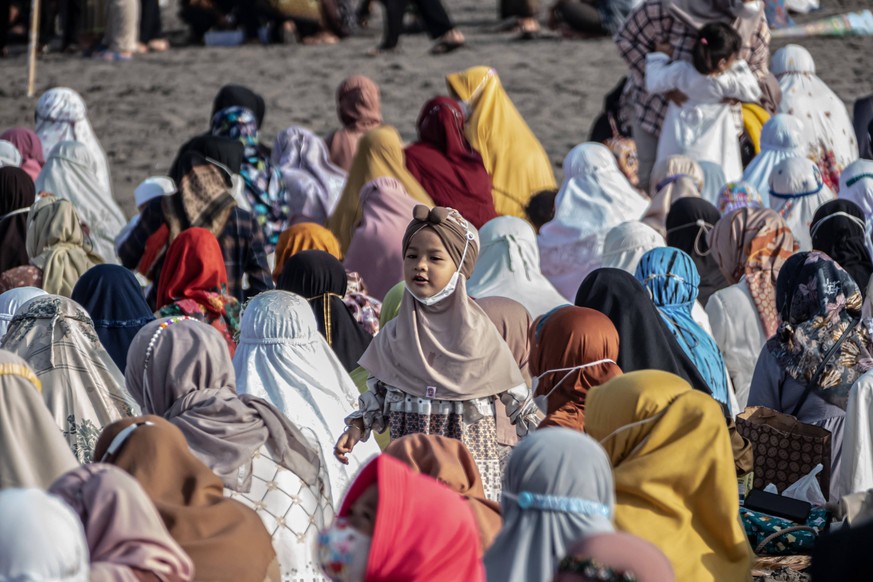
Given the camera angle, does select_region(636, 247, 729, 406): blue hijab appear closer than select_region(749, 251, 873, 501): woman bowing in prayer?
No

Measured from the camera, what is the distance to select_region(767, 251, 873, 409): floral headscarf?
5379 mm

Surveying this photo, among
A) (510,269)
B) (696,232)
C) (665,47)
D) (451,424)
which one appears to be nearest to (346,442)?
(451,424)

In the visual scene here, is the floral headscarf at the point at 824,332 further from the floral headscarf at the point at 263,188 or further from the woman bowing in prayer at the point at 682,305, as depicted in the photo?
the floral headscarf at the point at 263,188

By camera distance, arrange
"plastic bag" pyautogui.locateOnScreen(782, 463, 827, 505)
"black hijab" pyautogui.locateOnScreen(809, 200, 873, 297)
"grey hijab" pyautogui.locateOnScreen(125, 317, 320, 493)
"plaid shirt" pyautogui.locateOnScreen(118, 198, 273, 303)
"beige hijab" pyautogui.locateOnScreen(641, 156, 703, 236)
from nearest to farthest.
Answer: "grey hijab" pyautogui.locateOnScreen(125, 317, 320, 493) → "plastic bag" pyautogui.locateOnScreen(782, 463, 827, 505) → "black hijab" pyautogui.locateOnScreen(809, 200, 873, 297) → "plaid shirt" pyautogui.locateOnScreen(118, 198, 273, 303) → "beige hijab" pyautogui.locateOnScreen(641, 156, 703, 236)

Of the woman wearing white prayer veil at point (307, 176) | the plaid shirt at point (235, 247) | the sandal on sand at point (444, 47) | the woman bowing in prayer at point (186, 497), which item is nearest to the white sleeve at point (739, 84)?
the woman wearing white prayer veil at point (307, 176)

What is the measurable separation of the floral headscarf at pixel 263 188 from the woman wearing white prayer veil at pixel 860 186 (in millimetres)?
3094

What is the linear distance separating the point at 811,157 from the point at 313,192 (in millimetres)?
3058

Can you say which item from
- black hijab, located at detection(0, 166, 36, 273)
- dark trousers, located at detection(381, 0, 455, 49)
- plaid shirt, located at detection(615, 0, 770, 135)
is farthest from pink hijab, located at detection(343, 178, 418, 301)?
dark trousers, located at detection(381, 0, 455, 49)

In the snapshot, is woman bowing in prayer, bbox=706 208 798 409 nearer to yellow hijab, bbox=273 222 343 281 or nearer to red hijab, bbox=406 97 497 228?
yellow hijab, bbox=273 222 343 281

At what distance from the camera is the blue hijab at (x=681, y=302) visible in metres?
5.83

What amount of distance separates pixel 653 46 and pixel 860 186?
2.68 metres

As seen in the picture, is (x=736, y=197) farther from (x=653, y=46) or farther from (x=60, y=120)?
(x=60, y=120)

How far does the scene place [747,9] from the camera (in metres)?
10.4

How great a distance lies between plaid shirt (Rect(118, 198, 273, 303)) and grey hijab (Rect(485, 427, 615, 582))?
4446 mm
